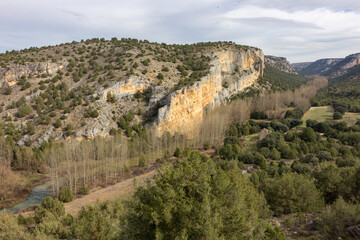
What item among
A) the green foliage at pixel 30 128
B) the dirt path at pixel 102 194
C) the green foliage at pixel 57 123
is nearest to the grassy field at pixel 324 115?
the dirt path at pixel 102 194

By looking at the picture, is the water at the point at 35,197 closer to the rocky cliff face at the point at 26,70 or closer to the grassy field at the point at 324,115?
the rocky cliff face at the point at 26,70

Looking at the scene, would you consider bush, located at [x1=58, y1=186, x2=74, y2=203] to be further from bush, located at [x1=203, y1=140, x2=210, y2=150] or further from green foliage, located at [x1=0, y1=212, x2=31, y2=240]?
bush, located at [x1=203, y1=140, x2=210, y2=150]

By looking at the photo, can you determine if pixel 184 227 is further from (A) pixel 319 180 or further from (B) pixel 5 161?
(B) pixel 5 161

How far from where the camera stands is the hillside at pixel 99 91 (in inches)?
1753

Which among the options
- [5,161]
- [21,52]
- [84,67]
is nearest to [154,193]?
[5,161]

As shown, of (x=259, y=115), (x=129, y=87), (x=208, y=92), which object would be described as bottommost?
(x=259, y=115)

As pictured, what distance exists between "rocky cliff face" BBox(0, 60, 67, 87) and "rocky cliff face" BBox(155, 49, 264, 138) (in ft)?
113

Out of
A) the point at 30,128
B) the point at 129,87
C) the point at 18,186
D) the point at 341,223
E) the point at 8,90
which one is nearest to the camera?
the point at 341,223

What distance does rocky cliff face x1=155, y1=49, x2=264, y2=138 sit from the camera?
164 feet

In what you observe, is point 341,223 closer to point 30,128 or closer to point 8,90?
Result: point 30,128

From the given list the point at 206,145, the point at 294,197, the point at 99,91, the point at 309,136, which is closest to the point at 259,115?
the point at 309,136

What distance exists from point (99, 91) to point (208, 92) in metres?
31.7

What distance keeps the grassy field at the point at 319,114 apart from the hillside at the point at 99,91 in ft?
100

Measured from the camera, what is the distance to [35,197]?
28844mm
